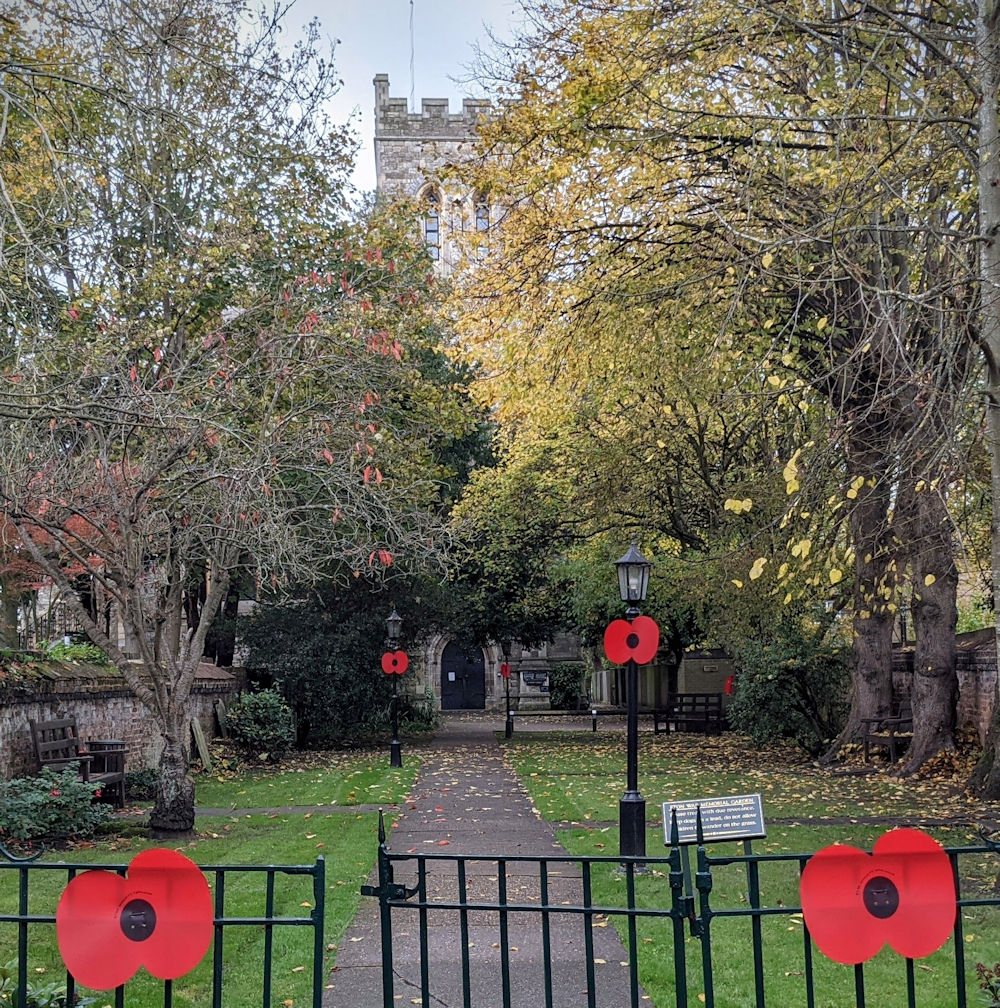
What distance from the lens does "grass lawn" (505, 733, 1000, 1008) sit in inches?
260

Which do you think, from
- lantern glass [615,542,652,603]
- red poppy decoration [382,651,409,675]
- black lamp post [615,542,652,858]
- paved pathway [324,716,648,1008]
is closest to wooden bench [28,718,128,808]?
paved pathway [324,716,648,1008]

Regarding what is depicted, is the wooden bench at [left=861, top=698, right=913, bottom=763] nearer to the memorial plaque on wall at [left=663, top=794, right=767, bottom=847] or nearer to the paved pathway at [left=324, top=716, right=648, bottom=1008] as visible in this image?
the paved pathway at [left=324, top=716, right=648, bottom=1008]

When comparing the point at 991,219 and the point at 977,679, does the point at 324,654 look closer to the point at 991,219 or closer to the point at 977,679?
the point at 977,679

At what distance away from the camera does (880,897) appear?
381 cm

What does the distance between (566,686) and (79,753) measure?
35.0 meters

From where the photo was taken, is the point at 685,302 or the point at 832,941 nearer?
the point at 832,941

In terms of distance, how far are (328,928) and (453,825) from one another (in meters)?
5.11

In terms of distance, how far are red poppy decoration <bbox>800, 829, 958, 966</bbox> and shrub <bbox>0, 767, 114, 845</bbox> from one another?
936cm

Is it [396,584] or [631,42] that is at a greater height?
[631,42]

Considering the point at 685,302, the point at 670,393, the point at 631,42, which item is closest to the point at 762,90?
the point at 631,42

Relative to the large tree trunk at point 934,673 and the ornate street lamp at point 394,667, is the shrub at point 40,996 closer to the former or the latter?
the large tree trunk at point 934,673

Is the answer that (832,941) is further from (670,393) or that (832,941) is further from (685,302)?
(670,393)

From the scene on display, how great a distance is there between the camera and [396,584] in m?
25.6

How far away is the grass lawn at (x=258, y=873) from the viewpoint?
6578 millimetres
